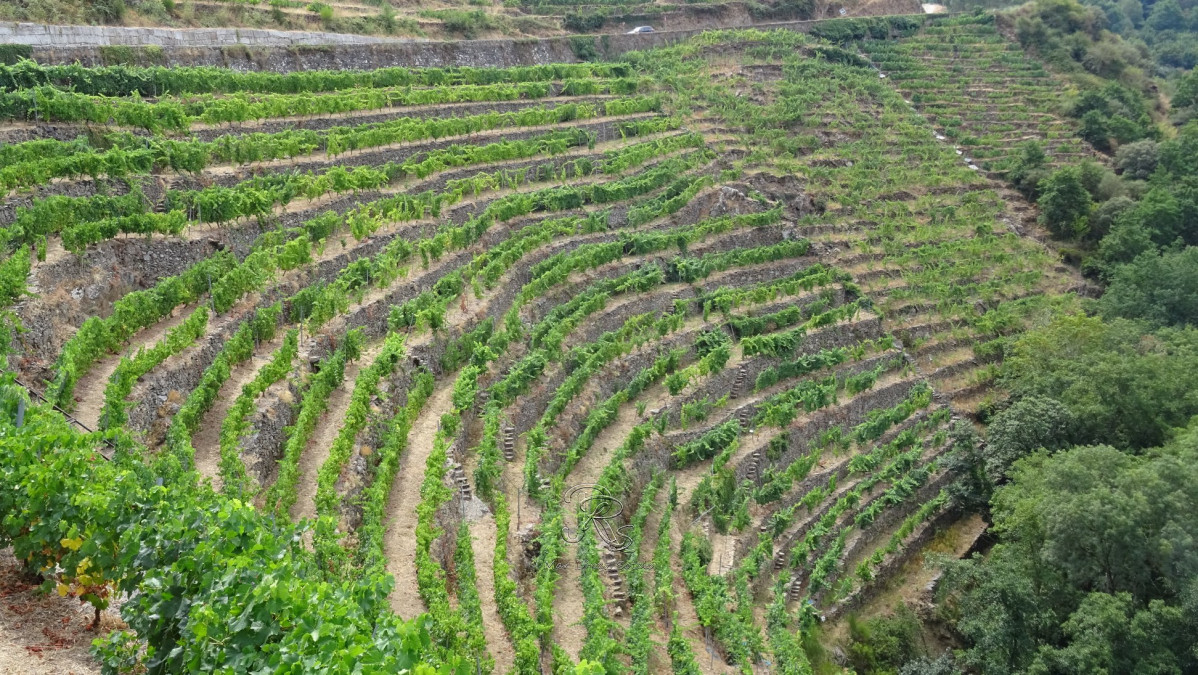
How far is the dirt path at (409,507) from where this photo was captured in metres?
14.7

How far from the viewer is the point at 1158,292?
1348 inches

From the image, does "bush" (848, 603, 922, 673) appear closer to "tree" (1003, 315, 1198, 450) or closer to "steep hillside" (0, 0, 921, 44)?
"tree" (1003, 315, 1198, 450)

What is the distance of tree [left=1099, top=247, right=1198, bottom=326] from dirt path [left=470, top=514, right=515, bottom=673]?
2530 centimetres

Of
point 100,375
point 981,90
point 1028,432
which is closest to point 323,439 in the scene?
point 100,375

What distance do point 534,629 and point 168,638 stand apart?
5991 mm

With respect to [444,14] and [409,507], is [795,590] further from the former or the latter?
[444,14]

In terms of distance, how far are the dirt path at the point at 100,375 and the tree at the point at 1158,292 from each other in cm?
2898

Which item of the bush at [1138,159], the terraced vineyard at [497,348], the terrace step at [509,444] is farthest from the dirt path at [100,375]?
the bush at [1138,159]

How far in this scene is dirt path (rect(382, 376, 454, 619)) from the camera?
48.1 ft

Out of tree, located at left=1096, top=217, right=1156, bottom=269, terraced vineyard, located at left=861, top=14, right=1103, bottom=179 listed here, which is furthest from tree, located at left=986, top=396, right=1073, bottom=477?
terraced vineyard, located at left=861, top=14, right=1103, bottom=179

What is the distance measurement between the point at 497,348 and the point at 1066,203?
87.6 feet

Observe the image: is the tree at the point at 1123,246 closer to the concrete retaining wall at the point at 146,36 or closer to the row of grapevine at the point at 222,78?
the row of grapevine at the point at 222,78

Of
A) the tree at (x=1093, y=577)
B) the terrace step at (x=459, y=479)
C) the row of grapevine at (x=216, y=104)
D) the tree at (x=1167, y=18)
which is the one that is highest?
the row of grapevine at (x=216, y=104)

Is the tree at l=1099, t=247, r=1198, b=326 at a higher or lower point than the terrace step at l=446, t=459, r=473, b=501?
lower
